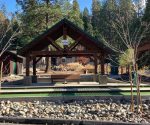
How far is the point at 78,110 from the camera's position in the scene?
42.1 ft

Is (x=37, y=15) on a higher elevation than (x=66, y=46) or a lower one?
higher

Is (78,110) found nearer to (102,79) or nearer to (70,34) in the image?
(102,79)

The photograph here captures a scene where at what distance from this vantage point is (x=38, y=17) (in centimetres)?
4066

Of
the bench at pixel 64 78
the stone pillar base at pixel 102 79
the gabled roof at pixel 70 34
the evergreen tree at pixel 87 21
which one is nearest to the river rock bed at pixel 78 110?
the stone pillar base at pixel 102 79

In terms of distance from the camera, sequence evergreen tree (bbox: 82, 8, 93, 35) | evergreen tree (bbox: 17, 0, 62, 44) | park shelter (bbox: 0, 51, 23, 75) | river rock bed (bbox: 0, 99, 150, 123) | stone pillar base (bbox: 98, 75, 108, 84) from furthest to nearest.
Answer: evergreen tree (bbox: 82, 8, 93, 35)
evergreen tree (bbox: 17, 0, 62, 44)
park shelter (bbox: 0, 51, 23, 75)
stone pillar base (bbox: 98, 75, 108, 84)
river rock bed (bbox: 0, 99, 150, 123)

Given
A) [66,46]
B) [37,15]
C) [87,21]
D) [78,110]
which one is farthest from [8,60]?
[87,21]

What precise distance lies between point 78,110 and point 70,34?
13969mm

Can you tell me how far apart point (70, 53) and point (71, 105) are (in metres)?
11.5

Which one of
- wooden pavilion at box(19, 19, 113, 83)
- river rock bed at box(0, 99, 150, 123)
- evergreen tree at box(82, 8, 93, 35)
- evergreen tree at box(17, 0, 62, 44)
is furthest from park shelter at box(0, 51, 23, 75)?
evergreen tree at box(82, 8, 93, 35)

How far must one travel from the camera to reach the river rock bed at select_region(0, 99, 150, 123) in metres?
11.7

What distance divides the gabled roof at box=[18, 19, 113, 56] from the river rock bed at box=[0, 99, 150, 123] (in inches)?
385

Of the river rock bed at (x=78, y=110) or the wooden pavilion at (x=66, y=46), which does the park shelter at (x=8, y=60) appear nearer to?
the wooden pavilion at (x=66, y=46)

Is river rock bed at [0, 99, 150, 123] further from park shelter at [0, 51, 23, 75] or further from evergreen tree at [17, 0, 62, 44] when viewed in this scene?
evergreen tree at [17, 0, 62, 44]

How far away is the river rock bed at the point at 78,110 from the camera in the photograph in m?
11.7
